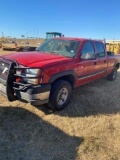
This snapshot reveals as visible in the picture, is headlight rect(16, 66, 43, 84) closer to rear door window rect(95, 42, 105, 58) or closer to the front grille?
the front grille

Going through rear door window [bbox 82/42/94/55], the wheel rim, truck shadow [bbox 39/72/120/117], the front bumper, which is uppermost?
rear door window [bbox 82/42/94/55]

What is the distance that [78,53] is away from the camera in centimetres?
529

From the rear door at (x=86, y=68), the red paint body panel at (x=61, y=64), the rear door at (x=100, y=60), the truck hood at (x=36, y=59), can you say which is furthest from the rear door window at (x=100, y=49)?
the truck hood at (x=36, y=59)

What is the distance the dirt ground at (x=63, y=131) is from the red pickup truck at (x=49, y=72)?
0.42 metres

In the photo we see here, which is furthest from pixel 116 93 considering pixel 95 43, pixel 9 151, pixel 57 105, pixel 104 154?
pixel 9 151

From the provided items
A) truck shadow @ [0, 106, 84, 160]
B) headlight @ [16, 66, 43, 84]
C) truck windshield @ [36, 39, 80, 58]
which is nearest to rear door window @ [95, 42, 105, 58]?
truck windshield @ [36, 39, 80, 58]

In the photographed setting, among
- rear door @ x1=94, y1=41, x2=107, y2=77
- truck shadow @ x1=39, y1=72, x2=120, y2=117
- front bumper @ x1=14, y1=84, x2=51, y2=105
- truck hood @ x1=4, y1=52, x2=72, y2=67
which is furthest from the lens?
rear door @ x1=94, y1=41, x2=107, y2=77

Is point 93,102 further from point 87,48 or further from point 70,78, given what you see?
point 87,48

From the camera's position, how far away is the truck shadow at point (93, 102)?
5012 millimetres

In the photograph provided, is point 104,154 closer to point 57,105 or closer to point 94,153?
point 94,153

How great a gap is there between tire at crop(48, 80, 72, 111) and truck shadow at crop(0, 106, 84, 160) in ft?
1.59

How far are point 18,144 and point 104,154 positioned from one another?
156 centimetres

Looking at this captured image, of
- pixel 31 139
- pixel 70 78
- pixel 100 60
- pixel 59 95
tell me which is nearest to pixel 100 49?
pixel 100 60

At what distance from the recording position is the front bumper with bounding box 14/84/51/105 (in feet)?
13.5
